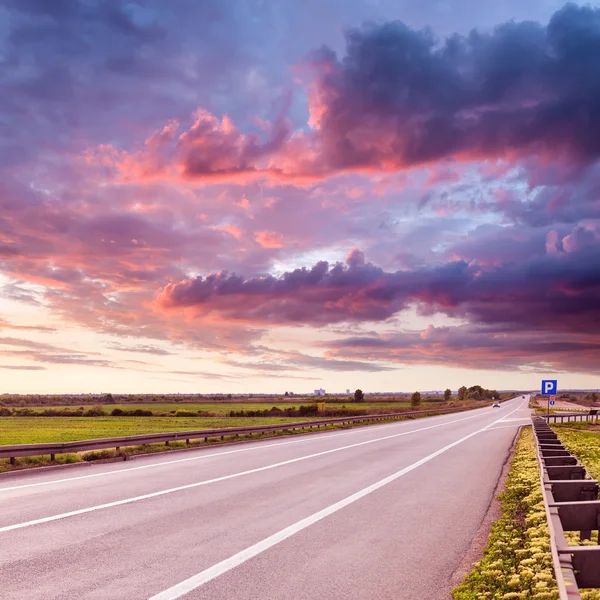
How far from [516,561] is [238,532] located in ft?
12.4

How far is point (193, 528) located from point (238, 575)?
2525 mm

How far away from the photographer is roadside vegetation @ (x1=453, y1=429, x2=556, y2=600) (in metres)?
6.20

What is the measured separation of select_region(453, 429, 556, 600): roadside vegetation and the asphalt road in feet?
1.14

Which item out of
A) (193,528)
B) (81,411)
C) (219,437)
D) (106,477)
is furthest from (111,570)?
(81,411)

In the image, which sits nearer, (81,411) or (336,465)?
(336,465)

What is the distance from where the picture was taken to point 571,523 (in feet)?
20.1

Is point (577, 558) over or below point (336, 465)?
over

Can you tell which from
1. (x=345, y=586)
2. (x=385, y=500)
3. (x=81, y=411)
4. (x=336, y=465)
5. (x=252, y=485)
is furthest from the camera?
(x=81, y=411)

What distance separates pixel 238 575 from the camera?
6602mm

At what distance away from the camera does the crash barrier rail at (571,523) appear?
408 centimetres

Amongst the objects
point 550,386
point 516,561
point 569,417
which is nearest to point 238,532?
point 516,561

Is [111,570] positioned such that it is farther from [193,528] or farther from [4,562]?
[193,528]

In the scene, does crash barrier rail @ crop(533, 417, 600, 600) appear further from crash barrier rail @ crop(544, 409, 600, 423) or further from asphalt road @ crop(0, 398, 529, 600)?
crash barrier rail @ crop(544, 409, 600, 423)

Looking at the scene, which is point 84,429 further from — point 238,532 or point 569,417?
point 569,417
